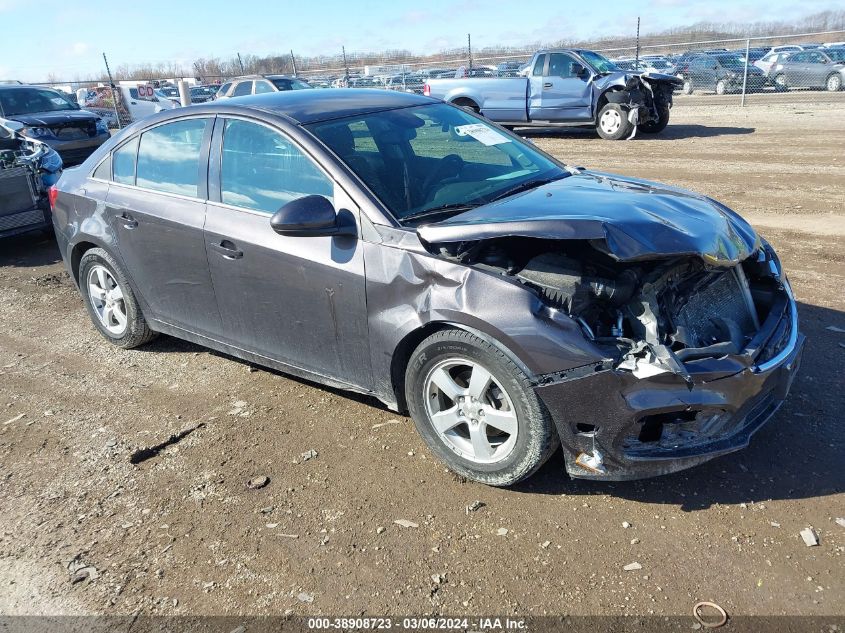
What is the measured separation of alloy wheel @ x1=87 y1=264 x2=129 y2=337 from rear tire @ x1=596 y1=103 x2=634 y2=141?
41.3ft

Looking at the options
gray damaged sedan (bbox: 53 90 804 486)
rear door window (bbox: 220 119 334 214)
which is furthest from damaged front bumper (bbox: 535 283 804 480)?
rear door window (bbox: 220 119 334 214)

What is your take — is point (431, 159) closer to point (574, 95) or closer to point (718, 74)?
point (574, 95)

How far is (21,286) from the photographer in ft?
23.6

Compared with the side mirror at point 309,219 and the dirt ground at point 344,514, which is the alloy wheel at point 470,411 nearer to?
the dirt ground at point 344,514

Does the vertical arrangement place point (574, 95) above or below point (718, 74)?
above

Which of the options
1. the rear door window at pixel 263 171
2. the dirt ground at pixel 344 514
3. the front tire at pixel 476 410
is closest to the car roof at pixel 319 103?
the rear door window at pixel 263 171

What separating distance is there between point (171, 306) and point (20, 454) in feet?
4.05

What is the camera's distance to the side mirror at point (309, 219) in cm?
344

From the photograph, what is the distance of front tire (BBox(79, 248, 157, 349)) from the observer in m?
4.98

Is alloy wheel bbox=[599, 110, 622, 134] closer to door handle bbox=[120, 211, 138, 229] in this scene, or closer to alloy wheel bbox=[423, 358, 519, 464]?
door handle bbox=[120, 211, 138, 229]

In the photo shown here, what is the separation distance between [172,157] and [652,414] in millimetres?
3324

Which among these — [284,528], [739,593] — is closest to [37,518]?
[284,528]

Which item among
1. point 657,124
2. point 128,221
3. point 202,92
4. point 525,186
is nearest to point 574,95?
point 657,124

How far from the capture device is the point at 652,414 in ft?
9.66
